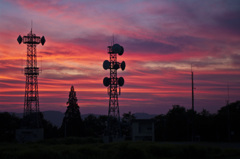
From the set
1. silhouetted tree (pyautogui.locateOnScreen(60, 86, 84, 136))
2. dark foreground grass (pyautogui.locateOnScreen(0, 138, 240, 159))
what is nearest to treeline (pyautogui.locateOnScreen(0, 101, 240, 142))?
silhouetted tree (pyautogui.locateOnScreen(60, 86, 84, 136))

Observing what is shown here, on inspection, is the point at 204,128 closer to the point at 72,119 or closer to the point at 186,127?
the point at 186,127

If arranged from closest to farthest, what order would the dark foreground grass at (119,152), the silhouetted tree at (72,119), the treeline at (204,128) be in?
the dark foreground grass at (119,152) < the treeline at (204,128) < the silhouetted tree at (72,119)

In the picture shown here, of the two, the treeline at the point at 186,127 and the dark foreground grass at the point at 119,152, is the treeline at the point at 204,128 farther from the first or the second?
the dark foreground grass at the point at 119,152

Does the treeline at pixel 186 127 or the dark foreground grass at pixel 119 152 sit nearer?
the dark foreground grass at pixel 119 152

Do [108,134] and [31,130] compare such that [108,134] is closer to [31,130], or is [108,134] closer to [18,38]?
[31,130]

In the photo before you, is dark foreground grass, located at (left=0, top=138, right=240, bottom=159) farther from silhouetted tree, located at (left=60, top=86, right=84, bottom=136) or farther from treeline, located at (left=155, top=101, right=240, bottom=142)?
silhouetted tree, located at (left=60, top=86, right=84, bottom=136)

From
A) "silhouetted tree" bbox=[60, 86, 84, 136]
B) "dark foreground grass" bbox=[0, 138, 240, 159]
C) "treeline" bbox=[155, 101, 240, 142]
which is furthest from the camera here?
"silhouetted tree" bbox=[60, 86, 84, 136]

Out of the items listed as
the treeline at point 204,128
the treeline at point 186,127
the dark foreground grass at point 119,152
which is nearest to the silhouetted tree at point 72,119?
the treeline at point 186,127

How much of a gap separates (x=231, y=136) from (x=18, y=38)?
4650cm

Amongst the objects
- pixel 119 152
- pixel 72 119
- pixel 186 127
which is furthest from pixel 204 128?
pixel 119 152

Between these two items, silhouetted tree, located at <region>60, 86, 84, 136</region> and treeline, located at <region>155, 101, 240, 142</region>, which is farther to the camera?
silhouetted tree, located at <region>60, 86, 84, 136</region>

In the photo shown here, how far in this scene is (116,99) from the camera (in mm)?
55438

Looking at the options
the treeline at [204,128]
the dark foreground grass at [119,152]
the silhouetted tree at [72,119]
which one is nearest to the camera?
the dark foreground grass at [119,152]

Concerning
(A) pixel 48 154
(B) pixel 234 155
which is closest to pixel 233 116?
(B) pixel 234 155
